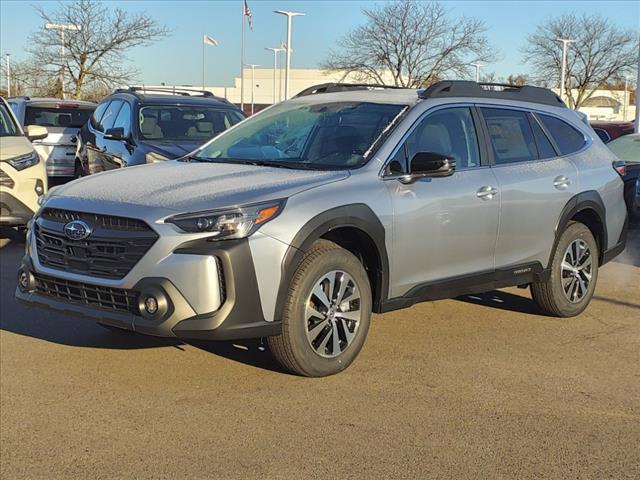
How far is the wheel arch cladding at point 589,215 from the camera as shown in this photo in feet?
20.1

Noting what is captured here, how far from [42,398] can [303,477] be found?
1805 mm

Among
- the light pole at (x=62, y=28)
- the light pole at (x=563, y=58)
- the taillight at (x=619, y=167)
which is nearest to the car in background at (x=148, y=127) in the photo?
the taillight at (x=619, y=167)

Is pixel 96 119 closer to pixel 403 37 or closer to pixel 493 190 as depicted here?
pixel 493 190

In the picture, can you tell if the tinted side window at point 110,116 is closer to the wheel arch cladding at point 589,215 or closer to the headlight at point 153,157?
the headlight at point 153,157

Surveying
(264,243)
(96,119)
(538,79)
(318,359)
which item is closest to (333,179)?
(264,243)

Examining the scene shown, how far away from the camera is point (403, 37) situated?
125 feet

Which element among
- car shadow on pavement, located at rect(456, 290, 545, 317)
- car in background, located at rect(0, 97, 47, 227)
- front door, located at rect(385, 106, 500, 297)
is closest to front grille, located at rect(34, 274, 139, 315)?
front door, located at rect(385, 106, 500, 297)

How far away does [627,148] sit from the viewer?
1158 centimetres

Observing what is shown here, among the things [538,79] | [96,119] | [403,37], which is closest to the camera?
[96,119]

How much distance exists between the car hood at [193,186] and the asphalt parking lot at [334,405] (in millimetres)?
1119

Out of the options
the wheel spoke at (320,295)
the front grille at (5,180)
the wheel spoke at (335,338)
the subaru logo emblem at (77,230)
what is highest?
the subaru logo emblem at (77,230)

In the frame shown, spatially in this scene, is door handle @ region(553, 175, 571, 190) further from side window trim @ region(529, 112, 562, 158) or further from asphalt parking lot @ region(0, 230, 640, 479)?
asphalt parking lot @ region(0, 230, 640, 479)

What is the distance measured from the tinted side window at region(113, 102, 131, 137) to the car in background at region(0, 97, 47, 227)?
3.56 ft

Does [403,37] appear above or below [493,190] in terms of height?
above
